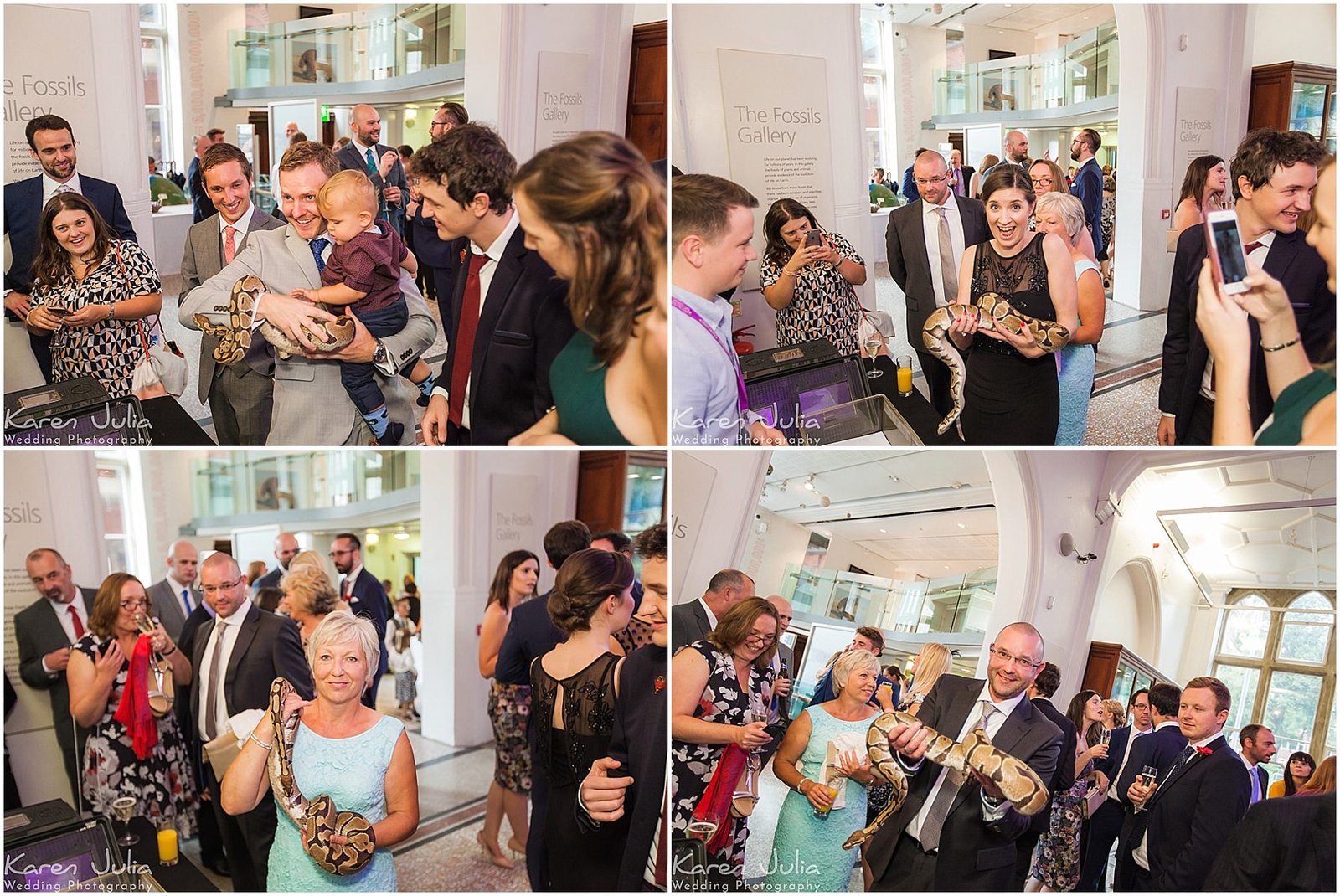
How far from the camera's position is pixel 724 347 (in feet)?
8.91

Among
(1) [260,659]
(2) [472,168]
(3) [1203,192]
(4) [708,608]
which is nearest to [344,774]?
(1) [260,659]

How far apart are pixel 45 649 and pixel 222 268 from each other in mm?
1149

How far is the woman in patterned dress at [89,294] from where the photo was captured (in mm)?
2814

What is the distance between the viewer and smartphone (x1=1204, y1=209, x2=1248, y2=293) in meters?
2.70

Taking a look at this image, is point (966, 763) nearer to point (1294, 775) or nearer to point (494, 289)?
point (1294, 775)

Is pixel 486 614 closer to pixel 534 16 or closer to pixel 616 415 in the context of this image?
pixel 616 415

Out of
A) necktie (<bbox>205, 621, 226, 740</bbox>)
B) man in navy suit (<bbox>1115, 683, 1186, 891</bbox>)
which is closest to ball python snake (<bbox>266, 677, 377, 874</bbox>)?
necktie (<bbox>205, 621, 226, 740</bbox>)

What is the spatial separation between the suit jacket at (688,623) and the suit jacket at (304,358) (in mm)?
849

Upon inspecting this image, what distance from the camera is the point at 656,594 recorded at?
2.90 meters

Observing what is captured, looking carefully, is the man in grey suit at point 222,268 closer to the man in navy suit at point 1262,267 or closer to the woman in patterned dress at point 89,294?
the woman in patterned dress at point 89,294

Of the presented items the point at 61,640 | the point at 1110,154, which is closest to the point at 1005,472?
the point at 1110,154

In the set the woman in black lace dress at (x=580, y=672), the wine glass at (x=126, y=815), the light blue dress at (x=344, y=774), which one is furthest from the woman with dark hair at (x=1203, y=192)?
the wine glass at (x=126, y=815)

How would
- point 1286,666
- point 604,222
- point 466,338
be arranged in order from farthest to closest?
point 1286,666 < point 466,338 < point 604,222

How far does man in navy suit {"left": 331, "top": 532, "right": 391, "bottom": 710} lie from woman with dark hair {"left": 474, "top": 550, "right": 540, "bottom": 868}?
27 cm
